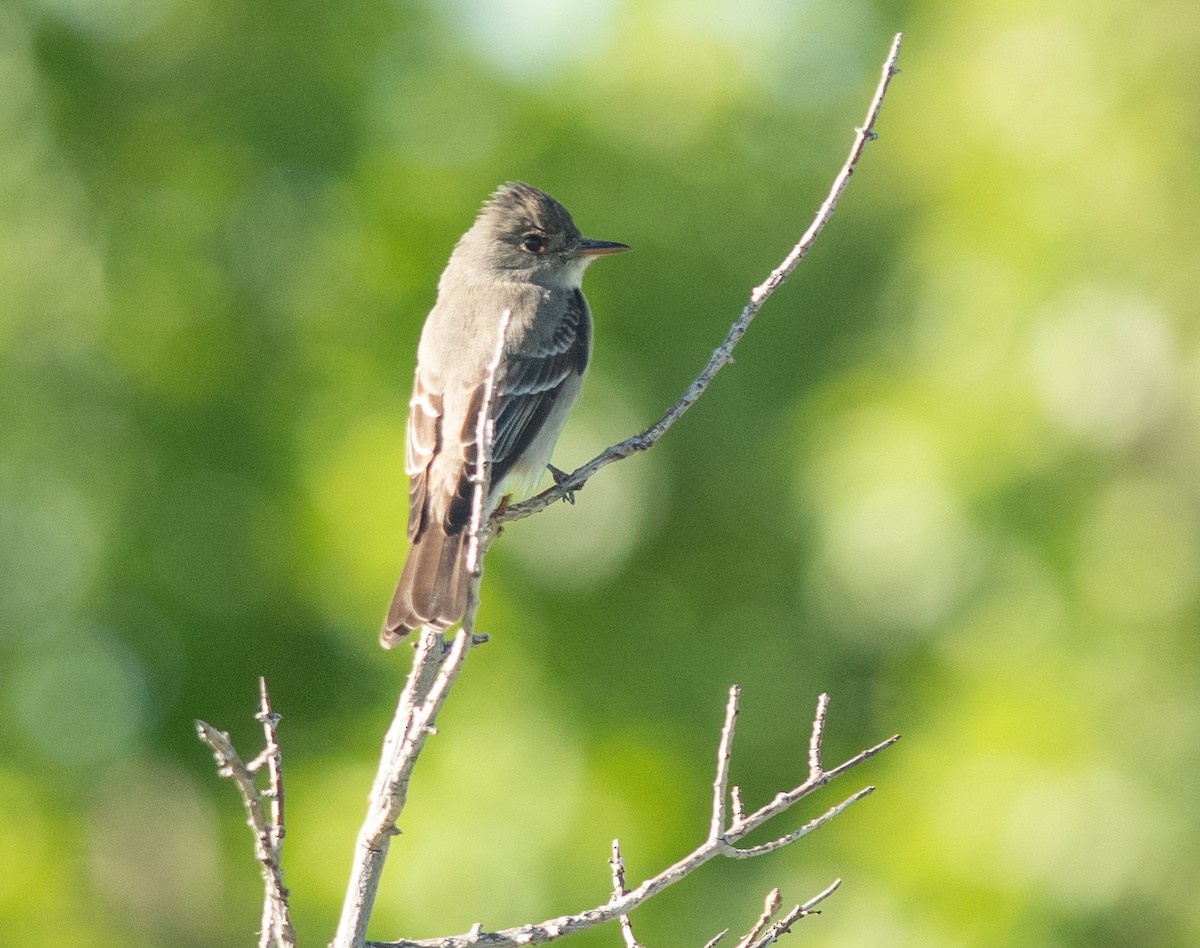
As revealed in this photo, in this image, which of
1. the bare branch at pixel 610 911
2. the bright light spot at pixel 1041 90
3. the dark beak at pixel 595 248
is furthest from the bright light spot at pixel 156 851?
the bare branch at pixel 610 911

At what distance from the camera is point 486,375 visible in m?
4.85

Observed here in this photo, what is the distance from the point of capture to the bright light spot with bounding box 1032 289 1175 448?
8.29 m

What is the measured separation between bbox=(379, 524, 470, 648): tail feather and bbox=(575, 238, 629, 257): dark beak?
1.54 meters

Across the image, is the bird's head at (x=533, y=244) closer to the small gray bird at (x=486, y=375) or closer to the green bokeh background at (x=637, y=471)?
the small gray bird at (x=486, y=375)

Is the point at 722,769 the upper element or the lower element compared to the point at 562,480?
lower

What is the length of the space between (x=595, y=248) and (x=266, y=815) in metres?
3.50

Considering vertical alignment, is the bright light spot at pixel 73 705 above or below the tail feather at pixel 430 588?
above

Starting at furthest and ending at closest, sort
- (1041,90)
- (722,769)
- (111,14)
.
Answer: (111,14) → (1041,90) → (722,769)

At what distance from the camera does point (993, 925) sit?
24.0 ft

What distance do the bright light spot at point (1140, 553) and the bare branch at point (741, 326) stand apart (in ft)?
14.4

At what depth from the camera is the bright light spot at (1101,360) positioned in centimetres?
829

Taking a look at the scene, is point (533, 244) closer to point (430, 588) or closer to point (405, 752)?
point (430, 588)

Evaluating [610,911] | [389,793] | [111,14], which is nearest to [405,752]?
[389,793]

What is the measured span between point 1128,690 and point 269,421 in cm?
580
